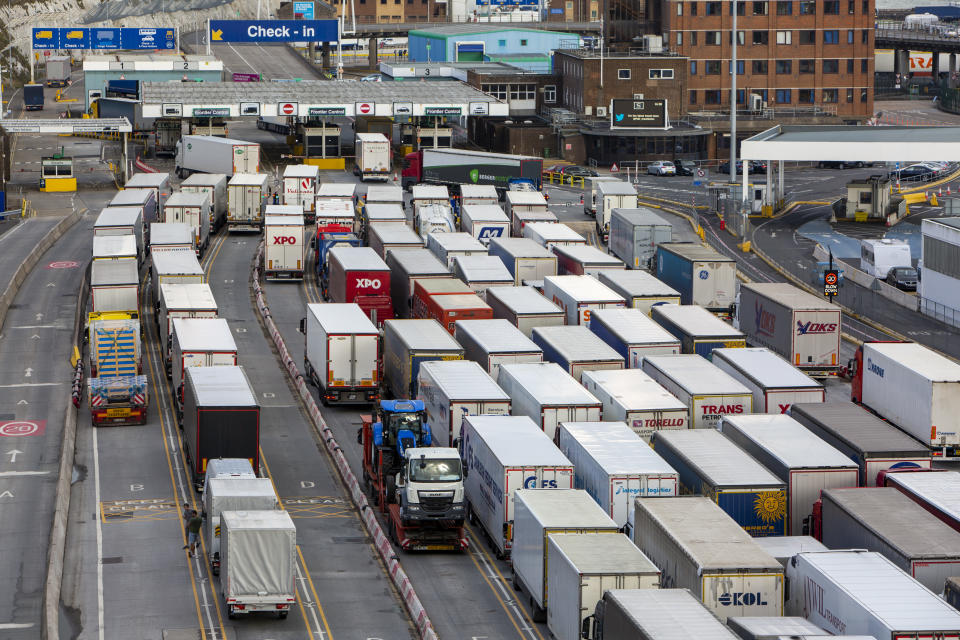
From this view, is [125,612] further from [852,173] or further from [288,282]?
[852,173]

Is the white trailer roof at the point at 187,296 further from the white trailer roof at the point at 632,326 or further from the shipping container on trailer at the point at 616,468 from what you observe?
the shipping container on trailer at the point at 616,468

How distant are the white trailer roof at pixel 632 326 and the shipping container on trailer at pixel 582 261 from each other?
1003 centimetres

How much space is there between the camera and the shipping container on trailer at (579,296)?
67625 millimetres

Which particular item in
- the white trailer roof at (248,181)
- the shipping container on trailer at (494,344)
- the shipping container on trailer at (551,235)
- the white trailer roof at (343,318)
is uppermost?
the white trailer roof at (248,181)

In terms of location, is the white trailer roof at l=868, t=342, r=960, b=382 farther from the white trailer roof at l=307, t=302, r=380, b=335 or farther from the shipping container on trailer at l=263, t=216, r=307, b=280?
the shipping container on trailer at l=263, t=216, r=307, b=280

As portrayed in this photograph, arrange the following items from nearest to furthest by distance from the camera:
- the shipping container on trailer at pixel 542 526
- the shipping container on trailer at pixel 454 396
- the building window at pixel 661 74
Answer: the shipping container on trailer at pixel 542 526
the shipping container on trailer at pixel 454 396
the building window at pixel 661 74

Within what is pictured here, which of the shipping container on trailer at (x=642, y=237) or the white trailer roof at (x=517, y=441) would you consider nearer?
the white trailer roof at (x=517, y=441)

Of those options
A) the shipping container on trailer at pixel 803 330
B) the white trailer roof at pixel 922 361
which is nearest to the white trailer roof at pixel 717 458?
the white trailer roof at pixel 922 361

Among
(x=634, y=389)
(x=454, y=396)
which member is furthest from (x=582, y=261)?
(x=454, y=396)

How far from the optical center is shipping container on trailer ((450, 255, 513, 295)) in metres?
72.8

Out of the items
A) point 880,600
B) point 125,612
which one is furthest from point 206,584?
point 880,600

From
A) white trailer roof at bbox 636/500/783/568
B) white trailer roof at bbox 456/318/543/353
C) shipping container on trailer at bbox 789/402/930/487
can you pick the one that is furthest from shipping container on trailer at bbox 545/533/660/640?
white trailer roof at bbox 456/318/543/353

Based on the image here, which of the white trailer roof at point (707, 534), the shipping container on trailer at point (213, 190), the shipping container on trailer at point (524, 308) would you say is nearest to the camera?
the white trailer roof at point (707, 534)

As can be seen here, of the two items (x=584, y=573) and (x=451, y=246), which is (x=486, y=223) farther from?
(x=584, y=573)
